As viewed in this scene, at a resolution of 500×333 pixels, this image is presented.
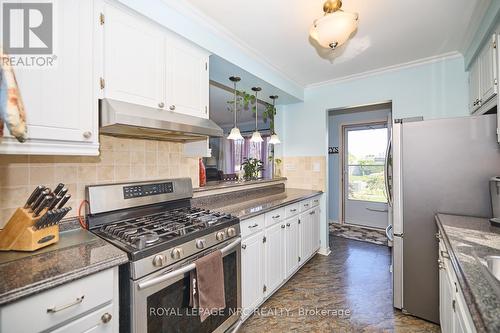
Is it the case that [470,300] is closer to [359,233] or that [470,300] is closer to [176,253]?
[176,253]

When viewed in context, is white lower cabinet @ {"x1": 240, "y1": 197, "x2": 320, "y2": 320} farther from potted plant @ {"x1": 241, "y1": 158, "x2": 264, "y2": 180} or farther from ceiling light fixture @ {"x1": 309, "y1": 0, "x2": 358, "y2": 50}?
ceiling light fixture @ {"x1": 309, "y1": 0, "x2": 358, "y2": 50}

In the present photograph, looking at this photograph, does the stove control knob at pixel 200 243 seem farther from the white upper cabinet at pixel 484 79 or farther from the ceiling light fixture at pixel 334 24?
the white upper cabinet at pixel 484 79

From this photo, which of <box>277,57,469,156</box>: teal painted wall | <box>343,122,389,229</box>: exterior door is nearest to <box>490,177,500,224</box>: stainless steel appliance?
<box>277,57,469,156</box>: teal painted wall

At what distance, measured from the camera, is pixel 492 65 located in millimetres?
1615

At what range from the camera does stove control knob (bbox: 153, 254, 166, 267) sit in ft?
3.59

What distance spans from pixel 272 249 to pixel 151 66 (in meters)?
1.77

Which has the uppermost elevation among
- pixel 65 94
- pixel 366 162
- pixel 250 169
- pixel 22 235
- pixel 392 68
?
pixel 392 68

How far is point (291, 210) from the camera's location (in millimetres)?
2418

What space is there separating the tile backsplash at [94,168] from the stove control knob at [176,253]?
0.70 m

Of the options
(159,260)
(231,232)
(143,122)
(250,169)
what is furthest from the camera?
(250,169)

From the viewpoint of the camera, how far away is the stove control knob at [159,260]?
109cm
